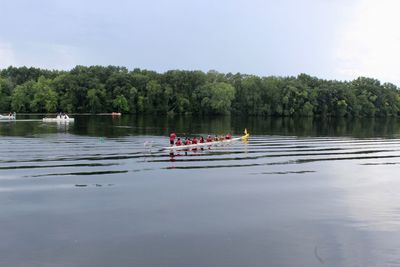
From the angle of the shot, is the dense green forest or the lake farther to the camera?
the dense green forest

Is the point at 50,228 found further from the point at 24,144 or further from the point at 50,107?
the point at 50,107

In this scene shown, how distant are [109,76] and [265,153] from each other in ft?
389

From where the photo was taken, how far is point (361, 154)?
41.6 m

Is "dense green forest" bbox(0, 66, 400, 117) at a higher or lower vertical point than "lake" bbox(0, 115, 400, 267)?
higher

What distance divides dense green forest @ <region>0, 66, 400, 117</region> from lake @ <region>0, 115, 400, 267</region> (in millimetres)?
110101

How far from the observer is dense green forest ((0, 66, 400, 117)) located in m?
142

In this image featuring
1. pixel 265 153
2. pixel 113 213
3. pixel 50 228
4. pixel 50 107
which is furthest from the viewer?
pixel 50 107

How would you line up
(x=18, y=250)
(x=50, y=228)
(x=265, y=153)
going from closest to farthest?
(x=18, y=250) < (x=50, y=228) < (x=265, y=153)

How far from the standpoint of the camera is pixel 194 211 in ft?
63.7

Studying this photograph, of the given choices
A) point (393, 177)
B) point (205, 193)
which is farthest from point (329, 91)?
point (205, 193)

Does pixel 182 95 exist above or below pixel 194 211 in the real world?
above

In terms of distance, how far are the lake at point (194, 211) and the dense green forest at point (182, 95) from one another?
110101 millimetres

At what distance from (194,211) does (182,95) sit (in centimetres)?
13164

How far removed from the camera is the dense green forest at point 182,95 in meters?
142
